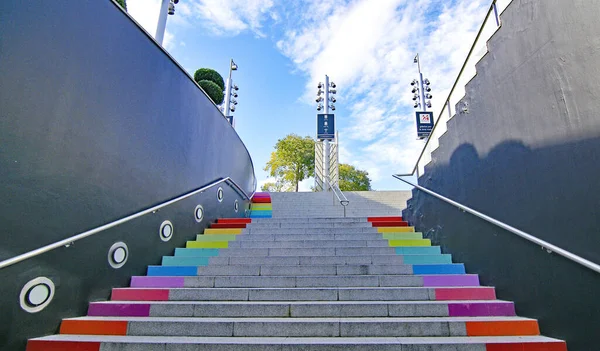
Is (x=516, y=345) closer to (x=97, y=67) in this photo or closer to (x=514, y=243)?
(x=514, y=243)

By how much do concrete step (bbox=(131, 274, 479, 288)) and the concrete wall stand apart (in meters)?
4.14

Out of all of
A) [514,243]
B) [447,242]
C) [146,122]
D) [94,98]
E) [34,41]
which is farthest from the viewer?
[447,242]

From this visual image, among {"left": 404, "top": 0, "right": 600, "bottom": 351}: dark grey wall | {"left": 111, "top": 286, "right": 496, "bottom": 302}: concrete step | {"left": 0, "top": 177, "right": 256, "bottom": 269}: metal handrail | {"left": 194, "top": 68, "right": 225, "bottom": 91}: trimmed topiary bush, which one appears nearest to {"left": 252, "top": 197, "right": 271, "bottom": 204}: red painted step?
{"left": 194, "top": 68, "right": 225, "bottom": 91}: trimmed topiary bush

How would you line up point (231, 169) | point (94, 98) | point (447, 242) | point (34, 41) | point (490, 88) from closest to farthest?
point (34, 41) < point (94, 98) < point (490, 88) < point (447, 242) < point (231, 169)

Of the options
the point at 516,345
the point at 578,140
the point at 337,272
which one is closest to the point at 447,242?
the point at 337,272

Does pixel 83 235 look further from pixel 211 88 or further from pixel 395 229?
pixel 211 88

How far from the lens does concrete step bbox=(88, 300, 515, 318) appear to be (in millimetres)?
2670

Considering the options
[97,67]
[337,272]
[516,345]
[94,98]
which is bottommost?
[516,345]

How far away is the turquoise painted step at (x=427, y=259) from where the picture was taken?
3691 mm

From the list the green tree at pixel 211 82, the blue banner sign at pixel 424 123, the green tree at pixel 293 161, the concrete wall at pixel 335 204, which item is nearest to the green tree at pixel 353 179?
the green tree at pixel 293 161

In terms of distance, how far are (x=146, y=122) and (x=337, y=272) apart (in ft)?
9.54

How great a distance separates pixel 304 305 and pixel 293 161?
19688 mm

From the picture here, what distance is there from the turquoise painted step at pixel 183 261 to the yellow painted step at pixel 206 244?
1.66ft

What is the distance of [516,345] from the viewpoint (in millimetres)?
2170
